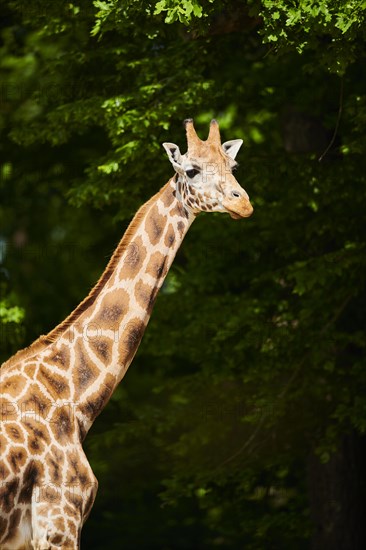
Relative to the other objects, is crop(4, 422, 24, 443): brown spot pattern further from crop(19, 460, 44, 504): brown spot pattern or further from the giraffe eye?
the giraffe eye

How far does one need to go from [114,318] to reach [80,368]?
0.48m

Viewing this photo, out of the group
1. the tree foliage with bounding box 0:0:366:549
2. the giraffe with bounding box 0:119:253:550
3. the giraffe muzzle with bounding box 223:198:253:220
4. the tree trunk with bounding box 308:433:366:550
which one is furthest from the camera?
the tree trunk with bounding box 308:433:366:550

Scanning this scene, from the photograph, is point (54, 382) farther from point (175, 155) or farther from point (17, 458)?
point (175, 155)

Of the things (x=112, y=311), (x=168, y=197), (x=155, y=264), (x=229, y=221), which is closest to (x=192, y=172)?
(x=168, y=197)

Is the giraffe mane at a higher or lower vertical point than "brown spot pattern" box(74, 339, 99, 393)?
higher

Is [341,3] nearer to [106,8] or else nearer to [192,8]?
[192,8]

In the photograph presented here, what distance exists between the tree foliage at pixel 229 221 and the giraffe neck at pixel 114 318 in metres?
3.41

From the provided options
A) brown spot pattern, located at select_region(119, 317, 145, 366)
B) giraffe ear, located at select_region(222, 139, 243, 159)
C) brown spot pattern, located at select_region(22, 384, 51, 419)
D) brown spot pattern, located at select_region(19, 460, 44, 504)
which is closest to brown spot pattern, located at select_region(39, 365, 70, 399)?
brown spot pattern, located at select_region(22, 384, 51, 419)

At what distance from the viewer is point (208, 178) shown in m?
9.07

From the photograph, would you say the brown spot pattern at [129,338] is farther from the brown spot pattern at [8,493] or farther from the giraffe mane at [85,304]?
the brown spot pattern at [8,493]

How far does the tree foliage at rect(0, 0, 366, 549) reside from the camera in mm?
13773

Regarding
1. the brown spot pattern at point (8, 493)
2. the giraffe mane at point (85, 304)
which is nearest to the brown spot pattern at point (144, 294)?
the giraffe mane at point (85, 304)

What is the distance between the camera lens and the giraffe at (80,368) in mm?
8273

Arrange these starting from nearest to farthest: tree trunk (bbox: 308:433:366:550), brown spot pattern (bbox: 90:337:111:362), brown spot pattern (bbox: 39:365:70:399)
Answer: brown spot pattern (bbox: 39:365:70:399) → brown spot pattern (bbox: 90:337:111:362) → tree trunk (bbox: 308:433:366:550)
